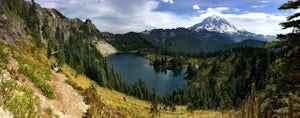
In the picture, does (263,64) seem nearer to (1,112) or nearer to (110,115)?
(110,115)

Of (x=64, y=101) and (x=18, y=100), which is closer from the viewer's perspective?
(x=18, y=100)

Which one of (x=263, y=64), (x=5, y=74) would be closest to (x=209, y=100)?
(x=263, y=64)

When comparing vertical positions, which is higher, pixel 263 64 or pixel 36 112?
pixel 36 112

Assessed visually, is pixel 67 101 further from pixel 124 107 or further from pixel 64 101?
pixel 124 107

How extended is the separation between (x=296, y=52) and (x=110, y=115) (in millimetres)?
16592

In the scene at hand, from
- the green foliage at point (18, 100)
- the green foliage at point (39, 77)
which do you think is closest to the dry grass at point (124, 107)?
the green foliage at point (39, 77)

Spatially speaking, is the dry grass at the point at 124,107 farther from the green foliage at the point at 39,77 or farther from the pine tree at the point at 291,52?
the pine tree at the point at 291,52

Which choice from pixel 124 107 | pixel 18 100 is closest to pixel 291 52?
pixel 18 100

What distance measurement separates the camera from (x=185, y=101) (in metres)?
152

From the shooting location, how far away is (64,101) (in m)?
22.9

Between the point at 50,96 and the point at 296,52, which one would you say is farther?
the point at 50,96

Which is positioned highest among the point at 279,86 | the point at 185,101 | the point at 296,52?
the point at 296,52

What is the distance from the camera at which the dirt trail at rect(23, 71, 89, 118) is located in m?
20.8

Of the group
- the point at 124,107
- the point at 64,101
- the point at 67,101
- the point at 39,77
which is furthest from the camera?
the point at 124,107
